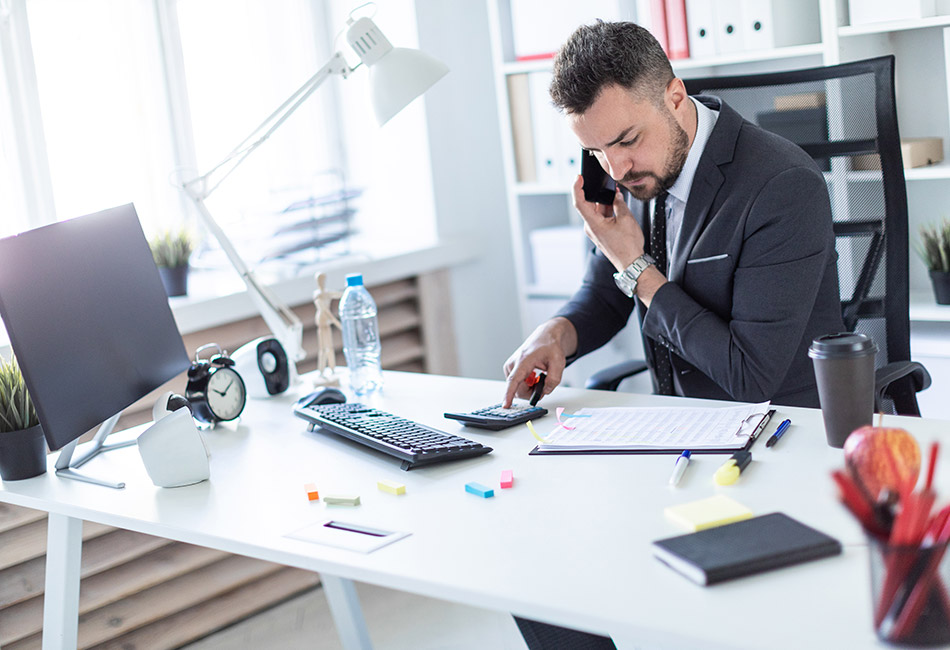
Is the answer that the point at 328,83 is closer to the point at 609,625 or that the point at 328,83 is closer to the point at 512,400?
the point at 512,400

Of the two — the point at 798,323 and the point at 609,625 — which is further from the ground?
the point at 798,323

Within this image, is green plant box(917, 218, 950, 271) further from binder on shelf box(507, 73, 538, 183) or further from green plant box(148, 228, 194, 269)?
green plant box(148, 228, 194, 269)

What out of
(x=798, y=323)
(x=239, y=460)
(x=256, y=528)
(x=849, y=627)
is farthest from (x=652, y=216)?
(x=849, y=627)

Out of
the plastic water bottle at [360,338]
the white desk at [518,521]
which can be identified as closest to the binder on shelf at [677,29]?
the plastic water bottle at [360,338]

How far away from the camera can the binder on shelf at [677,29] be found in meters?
2.51

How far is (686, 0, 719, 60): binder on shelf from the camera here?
8.12ft

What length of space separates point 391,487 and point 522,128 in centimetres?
176

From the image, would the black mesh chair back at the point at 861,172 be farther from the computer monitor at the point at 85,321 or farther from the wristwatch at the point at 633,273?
the computer monitor at the point at 85,321

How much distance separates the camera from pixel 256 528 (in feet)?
4.11

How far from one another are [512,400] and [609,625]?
2.52 feet

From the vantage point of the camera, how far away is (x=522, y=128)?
288cm

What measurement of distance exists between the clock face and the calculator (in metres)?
0.42

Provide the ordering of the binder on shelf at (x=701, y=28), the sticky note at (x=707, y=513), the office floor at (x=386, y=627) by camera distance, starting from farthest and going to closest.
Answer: the binder on shelf at (x=701, y=28) → the office floor at (x=386, y=627) → the sticky note at (x=707, y=513)

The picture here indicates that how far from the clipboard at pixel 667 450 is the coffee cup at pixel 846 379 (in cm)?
11
